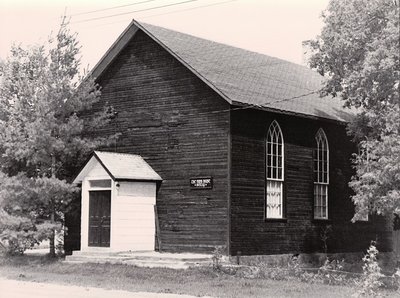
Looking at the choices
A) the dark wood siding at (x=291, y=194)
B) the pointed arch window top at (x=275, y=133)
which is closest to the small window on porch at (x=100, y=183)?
the dark wood siding at (x=291, y=194)

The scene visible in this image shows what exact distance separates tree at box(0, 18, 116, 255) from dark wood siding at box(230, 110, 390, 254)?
6402 mm

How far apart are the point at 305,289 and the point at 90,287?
223 inches

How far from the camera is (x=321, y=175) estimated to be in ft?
90.8

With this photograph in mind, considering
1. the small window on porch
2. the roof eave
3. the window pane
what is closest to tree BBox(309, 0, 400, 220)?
the roof eave

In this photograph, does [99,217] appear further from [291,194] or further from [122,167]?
[291,194]

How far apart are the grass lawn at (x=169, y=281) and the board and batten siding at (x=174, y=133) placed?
3508 mm

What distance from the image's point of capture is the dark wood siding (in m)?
23.5

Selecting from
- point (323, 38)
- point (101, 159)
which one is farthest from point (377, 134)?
point (101, 159)

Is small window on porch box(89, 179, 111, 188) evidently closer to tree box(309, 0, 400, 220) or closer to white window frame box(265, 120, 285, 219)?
white window frame box(265, 120, 285, 219)

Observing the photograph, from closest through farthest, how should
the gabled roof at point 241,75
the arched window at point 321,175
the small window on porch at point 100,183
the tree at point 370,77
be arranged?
the tree at point 370,77 < the gabled roof at point 241,75 < the small window on porch at point 100,183 < the arched window at point 321,175

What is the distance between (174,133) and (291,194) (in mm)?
5099

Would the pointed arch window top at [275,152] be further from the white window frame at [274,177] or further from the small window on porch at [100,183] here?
the small window on porch at [100,183]

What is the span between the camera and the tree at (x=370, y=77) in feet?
65.1

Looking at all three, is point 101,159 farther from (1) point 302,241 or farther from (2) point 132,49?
(1) point 302,241
